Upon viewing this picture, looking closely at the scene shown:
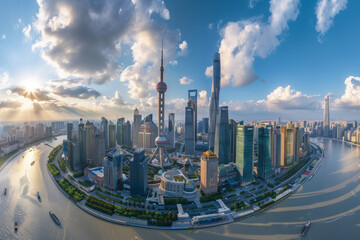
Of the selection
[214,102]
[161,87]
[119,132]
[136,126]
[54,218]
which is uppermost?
[161,87]

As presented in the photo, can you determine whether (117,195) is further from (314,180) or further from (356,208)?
(314,180)

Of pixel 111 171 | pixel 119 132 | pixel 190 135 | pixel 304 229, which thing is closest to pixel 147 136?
pixel 119 132

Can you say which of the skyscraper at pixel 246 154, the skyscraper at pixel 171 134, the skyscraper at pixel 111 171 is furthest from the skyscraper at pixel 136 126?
the skyscraper at pixel 246 154

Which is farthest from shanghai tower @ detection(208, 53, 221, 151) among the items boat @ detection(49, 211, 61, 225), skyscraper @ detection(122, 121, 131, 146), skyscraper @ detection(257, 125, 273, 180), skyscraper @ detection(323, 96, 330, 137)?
skyscraper @ detection(323, 96, 330, 137)

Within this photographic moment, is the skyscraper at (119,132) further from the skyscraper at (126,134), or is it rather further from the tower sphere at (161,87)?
the tower sphere at (161,87)

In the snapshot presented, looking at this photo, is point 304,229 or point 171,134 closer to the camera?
point 304,229

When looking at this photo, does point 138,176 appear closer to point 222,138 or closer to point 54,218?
point 54,218

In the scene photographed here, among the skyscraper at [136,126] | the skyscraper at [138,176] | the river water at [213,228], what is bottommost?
the river water at [213,228]
